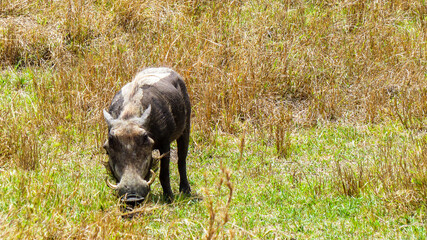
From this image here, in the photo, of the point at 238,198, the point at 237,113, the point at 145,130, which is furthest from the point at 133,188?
the point at 237,113

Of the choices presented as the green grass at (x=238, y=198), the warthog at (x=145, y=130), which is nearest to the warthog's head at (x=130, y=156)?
the warthog at (x=145, y=130)

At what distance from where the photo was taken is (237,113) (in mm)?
7027

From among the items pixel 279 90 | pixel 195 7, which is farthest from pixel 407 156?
pixel 195 7

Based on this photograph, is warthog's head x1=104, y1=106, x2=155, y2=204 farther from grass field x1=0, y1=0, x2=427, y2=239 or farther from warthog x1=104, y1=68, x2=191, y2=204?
grass field x1=0, y1=0, x2=427, y2=239

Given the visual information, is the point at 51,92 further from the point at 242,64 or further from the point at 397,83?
the point at 397,83

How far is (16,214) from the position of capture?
12.7ft

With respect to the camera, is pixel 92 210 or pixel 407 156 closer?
pixel 92 210

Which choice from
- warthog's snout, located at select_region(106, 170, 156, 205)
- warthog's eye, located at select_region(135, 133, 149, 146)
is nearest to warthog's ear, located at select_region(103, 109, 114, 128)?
warthog's eye, located at select_region(135, 133, 149, 146)

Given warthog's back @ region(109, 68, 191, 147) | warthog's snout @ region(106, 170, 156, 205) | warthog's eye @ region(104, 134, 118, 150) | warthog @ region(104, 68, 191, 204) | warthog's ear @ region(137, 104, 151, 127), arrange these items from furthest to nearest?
warthog's back @ region(109, 68, 191, 147) → warthog's ear @ region(137, 104, 151, 127) → warthog's eye @ region(104, 134, 118, 150) → warthog @ region(104, 68, 191, 204) → warthog's snout @ region(106, 170, 156, 205)

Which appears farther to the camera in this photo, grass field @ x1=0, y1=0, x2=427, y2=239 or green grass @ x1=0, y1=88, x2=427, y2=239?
grass field @ x1=0, y1=0, x2=427, y2=239

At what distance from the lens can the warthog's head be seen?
4.10m

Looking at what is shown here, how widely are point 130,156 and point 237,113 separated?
2.95m

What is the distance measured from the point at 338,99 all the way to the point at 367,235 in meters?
3.54

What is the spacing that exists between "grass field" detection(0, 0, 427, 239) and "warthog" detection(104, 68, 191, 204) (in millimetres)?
196
